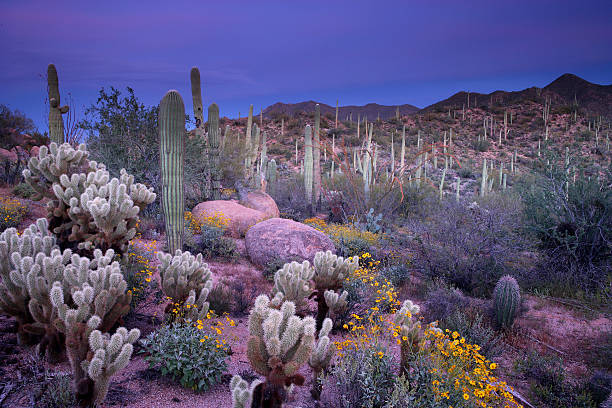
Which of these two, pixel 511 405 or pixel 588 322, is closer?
pixel 511 405

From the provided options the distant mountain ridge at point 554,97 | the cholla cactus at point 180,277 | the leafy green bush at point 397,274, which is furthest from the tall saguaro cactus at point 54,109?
the distant mountain ridge at point 554,97

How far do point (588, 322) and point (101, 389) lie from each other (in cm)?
623

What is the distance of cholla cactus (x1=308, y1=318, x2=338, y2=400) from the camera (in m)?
2.94

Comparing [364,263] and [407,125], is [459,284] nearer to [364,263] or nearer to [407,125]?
[364,263]

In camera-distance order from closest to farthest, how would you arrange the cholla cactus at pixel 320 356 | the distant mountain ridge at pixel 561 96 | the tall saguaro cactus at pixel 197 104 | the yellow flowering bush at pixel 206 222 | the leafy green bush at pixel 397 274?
the cholla cactus at pixel 320 356
the leafy green bush at pixel 397 274
the yellow flowering bush at pixel 206 222
the tall saguaro cactus at pixel 197 104
the distant mountain ridge at pixel 561 96

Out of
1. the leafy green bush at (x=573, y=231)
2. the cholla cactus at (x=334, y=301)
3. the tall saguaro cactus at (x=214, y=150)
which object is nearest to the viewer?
the cholla cactus at (x=334, y=301)

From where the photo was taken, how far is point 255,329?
8.73 ft

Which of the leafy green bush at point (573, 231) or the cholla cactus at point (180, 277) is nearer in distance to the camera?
the cholla cactus at point (180, 277)

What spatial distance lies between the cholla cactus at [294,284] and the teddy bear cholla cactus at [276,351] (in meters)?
1.36

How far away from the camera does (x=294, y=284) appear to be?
13.4ft

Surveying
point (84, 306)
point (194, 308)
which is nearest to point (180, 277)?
point (194, 308)

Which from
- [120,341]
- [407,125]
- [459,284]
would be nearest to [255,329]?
[120,341]

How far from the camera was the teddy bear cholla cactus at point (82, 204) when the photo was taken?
162 inches

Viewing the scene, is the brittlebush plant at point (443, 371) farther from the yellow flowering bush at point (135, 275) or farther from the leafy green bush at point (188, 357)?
the yellow flowering bush at point (135, 275)
